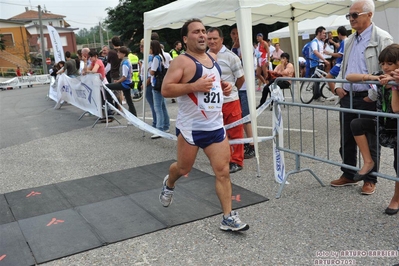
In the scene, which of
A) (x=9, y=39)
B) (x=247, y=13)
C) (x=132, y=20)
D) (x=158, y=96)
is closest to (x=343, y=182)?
(x=247, y=13)

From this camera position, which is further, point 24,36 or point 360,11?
point 24,36

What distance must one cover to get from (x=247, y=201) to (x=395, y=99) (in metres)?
1.88

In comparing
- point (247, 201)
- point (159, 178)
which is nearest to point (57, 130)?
point (159, 178)

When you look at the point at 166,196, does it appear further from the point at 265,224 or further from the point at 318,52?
the point at 318,52

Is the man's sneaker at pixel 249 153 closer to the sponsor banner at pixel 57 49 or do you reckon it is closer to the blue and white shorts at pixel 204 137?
the blue and white shorts at pixel 204 137

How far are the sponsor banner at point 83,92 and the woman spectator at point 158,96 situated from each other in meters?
2.41

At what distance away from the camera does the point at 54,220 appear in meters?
4.46

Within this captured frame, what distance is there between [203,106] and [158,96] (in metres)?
4.83

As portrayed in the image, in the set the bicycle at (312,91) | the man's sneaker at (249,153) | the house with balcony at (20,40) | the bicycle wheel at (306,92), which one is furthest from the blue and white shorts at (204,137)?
the house with balcony at (20,40)

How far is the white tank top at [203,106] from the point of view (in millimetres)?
3842

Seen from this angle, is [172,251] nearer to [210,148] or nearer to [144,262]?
[144,262]

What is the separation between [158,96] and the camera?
8570 mm

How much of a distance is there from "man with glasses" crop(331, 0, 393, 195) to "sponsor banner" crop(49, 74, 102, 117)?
7054 mm

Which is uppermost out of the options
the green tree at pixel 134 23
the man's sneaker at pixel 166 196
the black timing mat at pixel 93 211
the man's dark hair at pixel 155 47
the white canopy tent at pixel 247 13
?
the green tree at pixel 134 23
